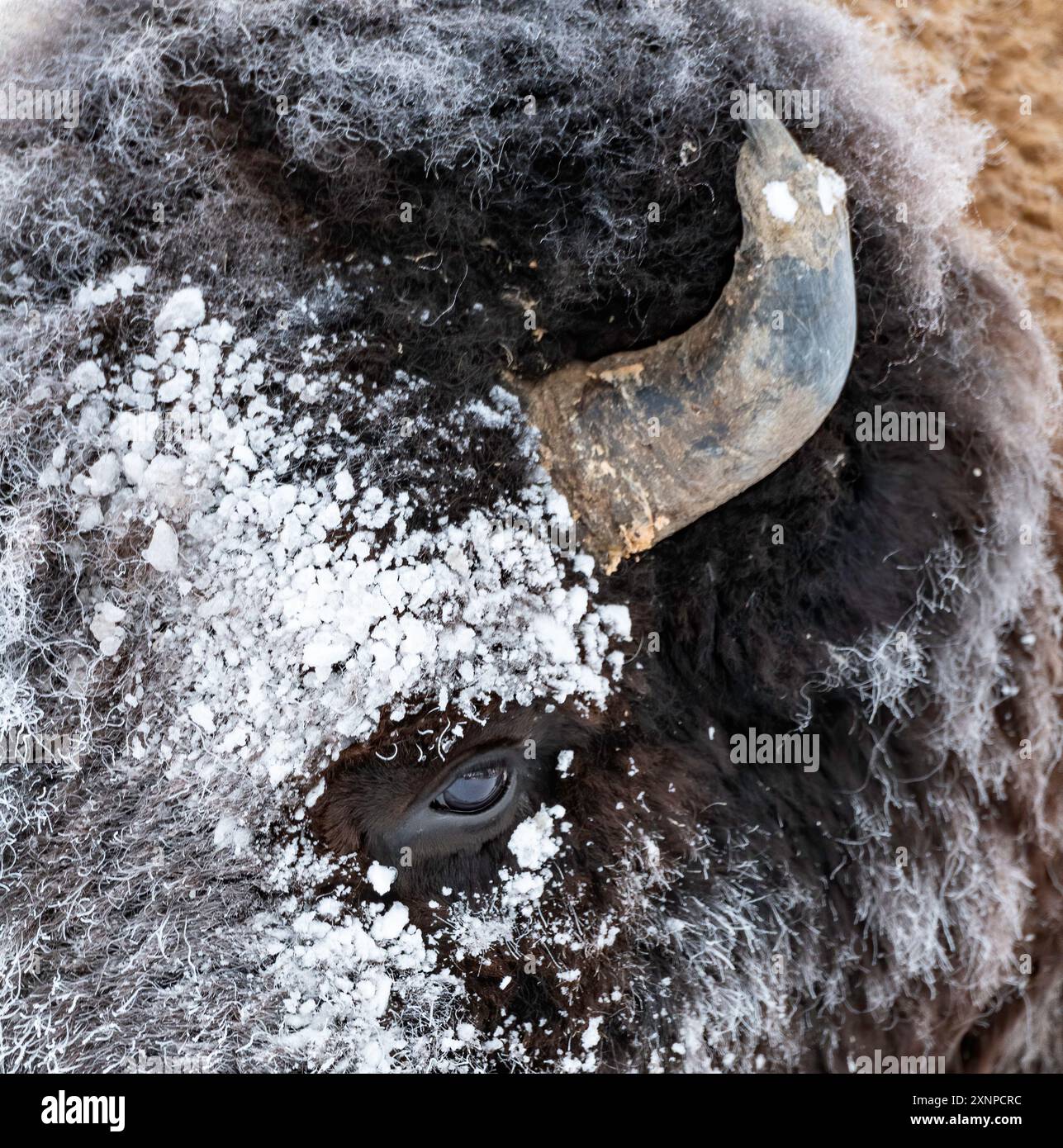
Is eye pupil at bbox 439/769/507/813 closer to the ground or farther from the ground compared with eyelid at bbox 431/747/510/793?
closer to the ground

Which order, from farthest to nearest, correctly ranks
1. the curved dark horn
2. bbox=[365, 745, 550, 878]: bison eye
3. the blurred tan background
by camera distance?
the blurred tan background → bbox=[365, 745, 550, 878]: bison eye → the curved dark horn

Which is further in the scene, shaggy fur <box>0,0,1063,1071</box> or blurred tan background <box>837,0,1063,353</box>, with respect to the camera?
blurred tan background <box>837,0,1063,353</box>

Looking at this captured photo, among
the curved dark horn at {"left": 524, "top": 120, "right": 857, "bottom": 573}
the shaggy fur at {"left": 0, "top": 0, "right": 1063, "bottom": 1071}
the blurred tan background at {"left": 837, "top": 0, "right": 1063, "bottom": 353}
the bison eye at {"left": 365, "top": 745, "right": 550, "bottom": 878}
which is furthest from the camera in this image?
the blurred tan background at {"left": 837, "top": 0, "right": 1063, "bottom": 353}

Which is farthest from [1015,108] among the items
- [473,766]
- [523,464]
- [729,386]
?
[473,766]

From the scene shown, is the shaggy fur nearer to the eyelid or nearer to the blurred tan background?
the eyelid

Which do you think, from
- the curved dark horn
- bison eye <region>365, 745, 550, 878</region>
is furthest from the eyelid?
the curved dark horn

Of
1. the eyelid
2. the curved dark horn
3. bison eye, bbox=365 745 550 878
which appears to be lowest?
bison eye, bbox=365 745 550 878

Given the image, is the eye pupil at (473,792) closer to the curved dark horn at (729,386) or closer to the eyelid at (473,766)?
the eyelid at (473,766)
